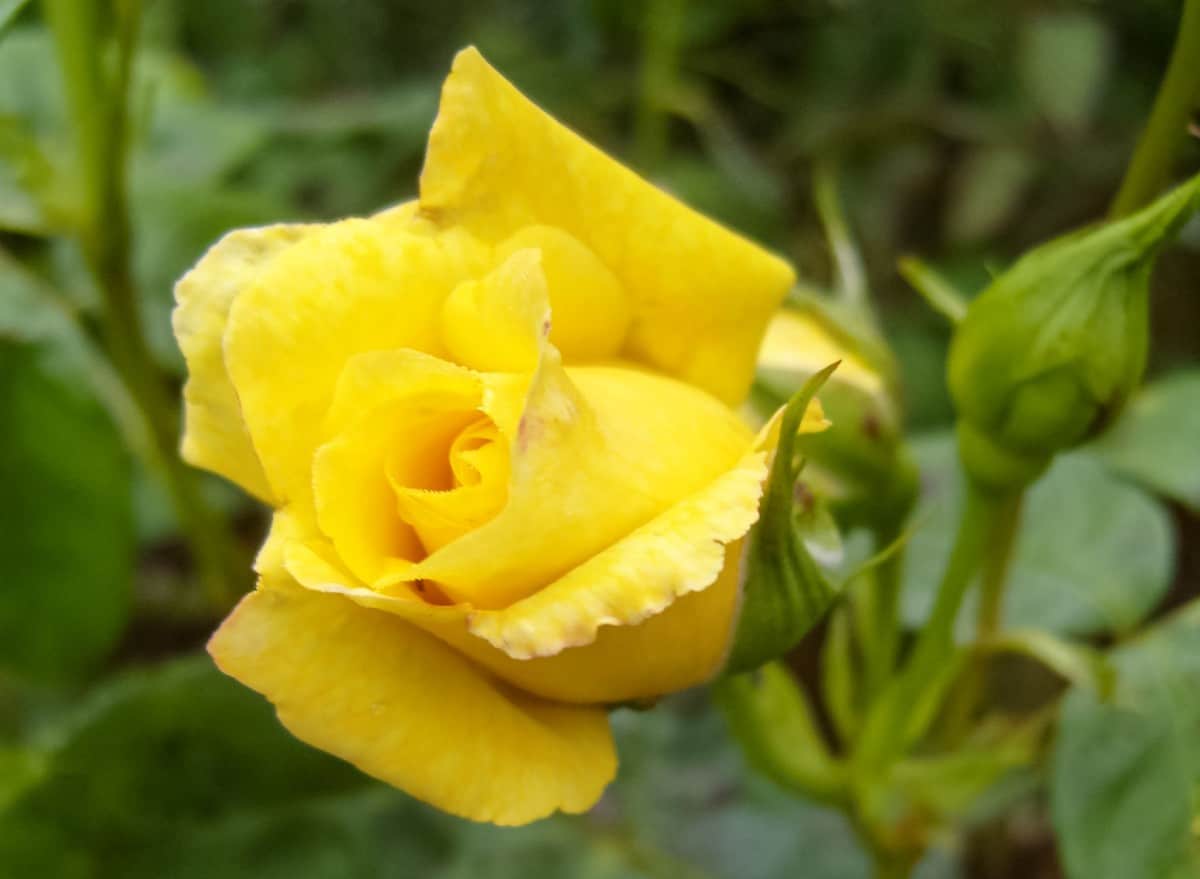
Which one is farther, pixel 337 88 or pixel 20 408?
pixel 337 88

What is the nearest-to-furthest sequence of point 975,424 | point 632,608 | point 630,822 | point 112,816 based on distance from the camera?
point 632,608
point 975,424
point 112,816
point 630,822

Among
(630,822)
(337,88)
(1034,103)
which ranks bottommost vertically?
(630,822)

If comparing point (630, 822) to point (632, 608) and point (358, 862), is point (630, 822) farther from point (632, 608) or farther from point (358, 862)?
point (632, 608)

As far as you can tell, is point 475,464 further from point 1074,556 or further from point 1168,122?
point 1074,556

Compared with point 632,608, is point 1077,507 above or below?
below

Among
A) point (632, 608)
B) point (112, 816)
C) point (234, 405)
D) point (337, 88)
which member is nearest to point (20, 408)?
point (112, 816)

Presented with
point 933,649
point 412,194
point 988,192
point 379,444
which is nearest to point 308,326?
point 379,444
